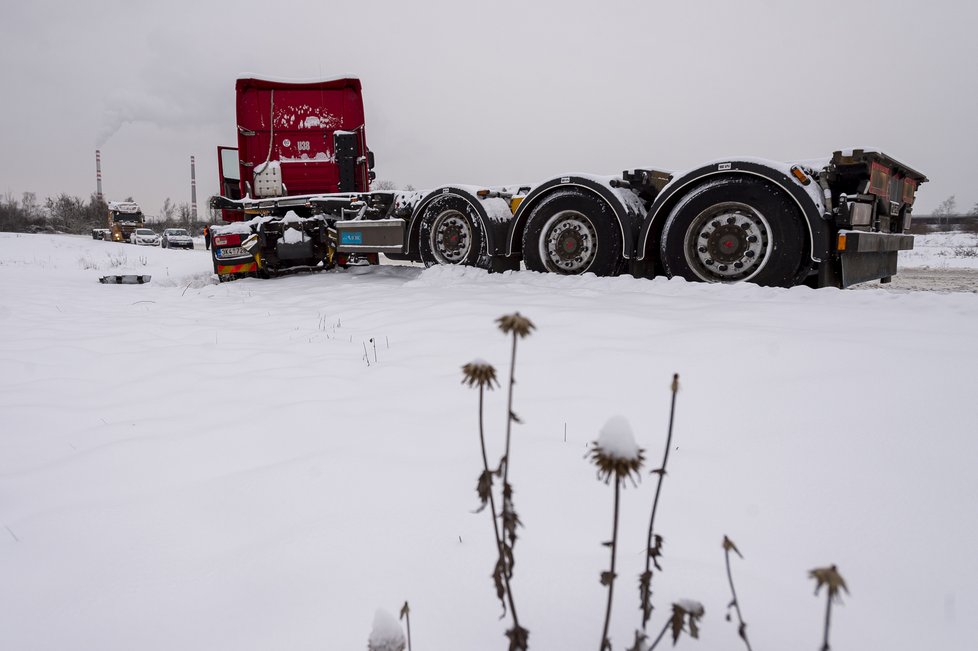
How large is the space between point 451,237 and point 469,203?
63cm

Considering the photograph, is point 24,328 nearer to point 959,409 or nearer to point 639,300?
point 639,300

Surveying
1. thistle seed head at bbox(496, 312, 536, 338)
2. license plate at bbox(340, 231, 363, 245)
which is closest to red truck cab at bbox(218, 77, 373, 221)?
license plate at bbox(340, 231, 363, 245)

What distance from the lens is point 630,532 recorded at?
1650 mm

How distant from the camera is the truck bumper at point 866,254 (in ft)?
15.1

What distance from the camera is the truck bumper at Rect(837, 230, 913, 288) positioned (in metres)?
4.61

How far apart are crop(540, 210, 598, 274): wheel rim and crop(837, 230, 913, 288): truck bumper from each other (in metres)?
2.37

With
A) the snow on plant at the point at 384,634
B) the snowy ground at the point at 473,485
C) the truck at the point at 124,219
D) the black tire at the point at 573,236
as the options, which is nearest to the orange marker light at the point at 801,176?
the snowy ground at the point at 473,485

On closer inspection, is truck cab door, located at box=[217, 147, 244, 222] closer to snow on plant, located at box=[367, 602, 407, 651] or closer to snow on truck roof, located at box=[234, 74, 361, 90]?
snow on truck roof, located at box=[234, 74, 361, 90]

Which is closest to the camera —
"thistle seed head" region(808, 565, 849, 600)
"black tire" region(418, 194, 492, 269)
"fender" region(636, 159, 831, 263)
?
"thistle seed head" region(808, 565, 849, 600)

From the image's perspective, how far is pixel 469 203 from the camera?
710 centimetres

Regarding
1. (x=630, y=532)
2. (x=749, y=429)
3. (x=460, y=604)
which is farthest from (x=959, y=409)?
(x=460, y=604)

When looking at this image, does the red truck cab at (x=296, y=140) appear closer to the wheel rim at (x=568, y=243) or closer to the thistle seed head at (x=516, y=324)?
the wheel rim at (x=568, y=243)

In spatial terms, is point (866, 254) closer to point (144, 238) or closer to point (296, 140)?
point (296, 140)

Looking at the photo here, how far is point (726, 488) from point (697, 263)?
154 inches
